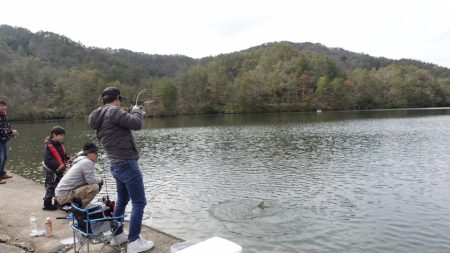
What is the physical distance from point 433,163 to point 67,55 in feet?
440

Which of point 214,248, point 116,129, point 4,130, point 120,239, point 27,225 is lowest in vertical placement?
point 27,225

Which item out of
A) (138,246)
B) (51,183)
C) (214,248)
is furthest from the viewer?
(51,183)

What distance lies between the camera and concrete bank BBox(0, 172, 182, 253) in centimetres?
589

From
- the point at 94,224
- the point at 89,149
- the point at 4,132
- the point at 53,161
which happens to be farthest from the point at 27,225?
the point at 4,132

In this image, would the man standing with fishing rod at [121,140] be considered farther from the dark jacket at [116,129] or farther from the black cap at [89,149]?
the black cap at [89,149]

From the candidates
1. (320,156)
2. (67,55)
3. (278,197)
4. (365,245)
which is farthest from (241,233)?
(67,55)

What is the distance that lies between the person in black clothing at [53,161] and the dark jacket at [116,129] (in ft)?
9.87

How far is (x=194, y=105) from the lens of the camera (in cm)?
9125

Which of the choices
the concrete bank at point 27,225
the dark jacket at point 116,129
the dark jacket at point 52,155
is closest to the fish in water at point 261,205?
the concrete bank at point 27,225

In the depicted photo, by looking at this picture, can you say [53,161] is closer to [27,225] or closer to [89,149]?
[27,225]

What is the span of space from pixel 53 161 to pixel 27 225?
4.58ft

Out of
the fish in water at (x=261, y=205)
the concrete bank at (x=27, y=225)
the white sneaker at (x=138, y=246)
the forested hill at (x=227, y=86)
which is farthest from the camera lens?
the forested hill at (x=227, y=86)

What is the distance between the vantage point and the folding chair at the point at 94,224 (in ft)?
16.9

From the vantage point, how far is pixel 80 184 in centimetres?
586
